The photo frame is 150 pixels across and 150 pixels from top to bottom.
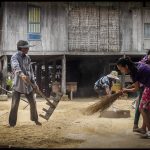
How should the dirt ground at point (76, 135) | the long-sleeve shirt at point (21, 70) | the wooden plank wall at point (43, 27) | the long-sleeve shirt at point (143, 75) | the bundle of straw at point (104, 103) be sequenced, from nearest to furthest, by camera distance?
1. the dirt ground at point (76, 135)
2. the long-sleeve shirt at point (143, 75)
3. the bundle of straw at point (104, 103)
4. the long-sleeve shirt at point (21, 70)
5. the wooden plank wall at point (43, 27)

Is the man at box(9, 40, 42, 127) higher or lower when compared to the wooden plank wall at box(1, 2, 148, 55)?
lower

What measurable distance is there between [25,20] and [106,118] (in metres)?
11.5

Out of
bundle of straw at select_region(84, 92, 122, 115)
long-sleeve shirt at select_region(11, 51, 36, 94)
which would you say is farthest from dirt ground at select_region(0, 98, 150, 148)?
long-sleeve shirt at select_region(11, 51, 36, 94)

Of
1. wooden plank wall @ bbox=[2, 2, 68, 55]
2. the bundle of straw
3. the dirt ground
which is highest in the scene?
wooden plank wall @ bbox=[2, 2, 68, 55]

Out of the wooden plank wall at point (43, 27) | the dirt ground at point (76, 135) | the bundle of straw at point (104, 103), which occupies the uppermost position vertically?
the wooden plank wall at point (43, 27)

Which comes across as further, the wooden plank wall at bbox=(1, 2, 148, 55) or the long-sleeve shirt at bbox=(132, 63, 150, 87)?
the wooden plank wall at bbox=(1, 2, 148, 55)

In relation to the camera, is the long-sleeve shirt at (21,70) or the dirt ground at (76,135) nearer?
the dirt ground at (76,135)

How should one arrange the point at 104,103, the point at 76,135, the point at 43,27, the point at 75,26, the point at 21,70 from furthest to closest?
the point at 75,26
the point at 43,27
the point at 21,70
the point at 104,103
the point at 76,135

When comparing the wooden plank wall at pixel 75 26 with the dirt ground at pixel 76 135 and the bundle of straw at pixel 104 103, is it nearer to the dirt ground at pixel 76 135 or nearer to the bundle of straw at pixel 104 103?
the dirt ground at pixel 76 135

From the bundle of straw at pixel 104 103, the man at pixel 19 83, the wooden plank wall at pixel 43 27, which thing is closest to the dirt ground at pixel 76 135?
the man at pixel 19 83

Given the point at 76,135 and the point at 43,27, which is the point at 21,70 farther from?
the point at 43,27

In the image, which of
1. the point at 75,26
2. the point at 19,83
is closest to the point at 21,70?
the point at 19,83

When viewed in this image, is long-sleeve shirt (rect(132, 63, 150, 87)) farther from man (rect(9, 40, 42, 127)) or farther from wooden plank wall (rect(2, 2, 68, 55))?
wooden plank wall (rect(2, 2, 68, 55))

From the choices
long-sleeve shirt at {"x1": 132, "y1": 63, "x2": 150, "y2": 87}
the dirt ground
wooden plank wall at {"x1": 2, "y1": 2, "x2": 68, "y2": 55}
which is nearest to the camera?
the dirt ground
